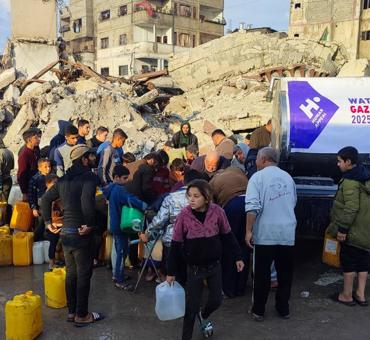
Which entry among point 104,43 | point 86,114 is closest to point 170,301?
point 86,114

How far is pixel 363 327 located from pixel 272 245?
1.28 m

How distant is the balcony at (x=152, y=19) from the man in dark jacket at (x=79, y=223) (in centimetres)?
4776

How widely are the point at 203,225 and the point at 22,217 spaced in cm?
381

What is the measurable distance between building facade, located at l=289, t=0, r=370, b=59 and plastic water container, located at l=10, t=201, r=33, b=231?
37.2m

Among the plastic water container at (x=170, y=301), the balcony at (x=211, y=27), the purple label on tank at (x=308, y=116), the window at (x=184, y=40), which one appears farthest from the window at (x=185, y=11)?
the plastic water container at (x=170, y=301)

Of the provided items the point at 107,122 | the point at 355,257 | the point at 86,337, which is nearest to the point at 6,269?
the point at 86,337

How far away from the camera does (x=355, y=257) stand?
4.70m

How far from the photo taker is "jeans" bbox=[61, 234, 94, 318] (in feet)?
13.7

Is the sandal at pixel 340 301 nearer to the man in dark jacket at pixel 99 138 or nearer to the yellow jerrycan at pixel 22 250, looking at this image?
the yellow jerrycan at pixel 22 250

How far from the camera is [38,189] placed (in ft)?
20.2

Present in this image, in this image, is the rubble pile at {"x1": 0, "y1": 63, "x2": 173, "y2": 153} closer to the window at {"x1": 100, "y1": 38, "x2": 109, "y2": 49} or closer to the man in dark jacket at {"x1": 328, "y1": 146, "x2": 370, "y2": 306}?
the man in dark jacket at {"x1": 328, "y1": 146, "x2": 370, "y2": 306}

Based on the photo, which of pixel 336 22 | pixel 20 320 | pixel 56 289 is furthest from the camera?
pixel 336 22

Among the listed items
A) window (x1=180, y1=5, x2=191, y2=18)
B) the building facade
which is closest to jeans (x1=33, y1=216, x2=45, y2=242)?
the building facade

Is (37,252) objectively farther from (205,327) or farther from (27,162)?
(205,327)
